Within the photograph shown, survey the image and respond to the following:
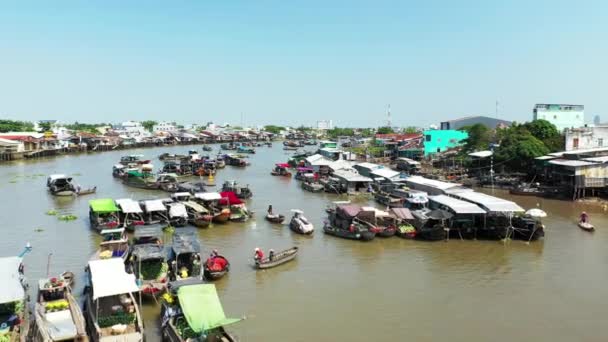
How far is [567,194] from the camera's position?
26.4m

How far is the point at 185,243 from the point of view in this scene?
559 inches

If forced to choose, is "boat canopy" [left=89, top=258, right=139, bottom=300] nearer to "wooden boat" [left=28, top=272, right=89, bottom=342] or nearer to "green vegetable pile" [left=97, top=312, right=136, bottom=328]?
"green vegetable pile" [left=97, top=312, right=136, bottom=328]

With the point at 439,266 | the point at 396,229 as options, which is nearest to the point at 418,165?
the point at 396,229

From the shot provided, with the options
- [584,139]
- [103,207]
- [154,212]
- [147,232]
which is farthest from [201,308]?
[584,139]

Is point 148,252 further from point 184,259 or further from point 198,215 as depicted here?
point 198,215

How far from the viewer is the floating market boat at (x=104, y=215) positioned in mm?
19188

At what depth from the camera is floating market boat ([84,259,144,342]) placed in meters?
9.53

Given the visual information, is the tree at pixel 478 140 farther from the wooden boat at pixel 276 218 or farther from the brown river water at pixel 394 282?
the wooden boat at pixel 276 218

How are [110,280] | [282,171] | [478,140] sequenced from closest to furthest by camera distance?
[110,280] → [478,140] → [282,171]

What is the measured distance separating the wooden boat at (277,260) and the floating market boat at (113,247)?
13.9 feet

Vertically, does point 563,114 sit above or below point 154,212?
above

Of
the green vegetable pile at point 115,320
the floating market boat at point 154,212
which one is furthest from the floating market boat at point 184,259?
the floating market boat at point 154,212

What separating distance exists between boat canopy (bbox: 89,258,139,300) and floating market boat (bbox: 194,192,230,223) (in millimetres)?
9442

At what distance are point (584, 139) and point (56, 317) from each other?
111 feet
